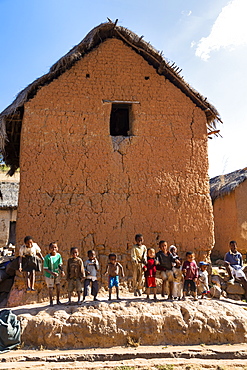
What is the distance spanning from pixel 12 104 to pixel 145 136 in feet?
8.30

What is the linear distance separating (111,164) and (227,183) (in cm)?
638

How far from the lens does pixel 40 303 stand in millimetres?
5332

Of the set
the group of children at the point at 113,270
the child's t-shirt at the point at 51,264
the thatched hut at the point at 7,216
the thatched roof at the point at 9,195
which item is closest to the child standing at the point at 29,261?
the group of children at the point at 113,270

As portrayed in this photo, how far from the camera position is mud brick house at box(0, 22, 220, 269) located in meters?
5.82

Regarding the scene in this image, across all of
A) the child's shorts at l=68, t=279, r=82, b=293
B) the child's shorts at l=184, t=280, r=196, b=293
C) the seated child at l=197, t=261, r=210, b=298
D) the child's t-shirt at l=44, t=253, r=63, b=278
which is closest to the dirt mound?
the child's shorts at l=68, t=279, r=82, b=293

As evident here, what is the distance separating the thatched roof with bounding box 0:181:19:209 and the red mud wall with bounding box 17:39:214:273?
9316 millimetres

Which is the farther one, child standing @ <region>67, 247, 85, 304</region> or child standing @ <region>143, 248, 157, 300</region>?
child standing @ <region>143, 248, 157, 300</region>

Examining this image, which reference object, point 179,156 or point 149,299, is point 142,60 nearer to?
point 179,156

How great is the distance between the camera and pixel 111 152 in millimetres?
6137

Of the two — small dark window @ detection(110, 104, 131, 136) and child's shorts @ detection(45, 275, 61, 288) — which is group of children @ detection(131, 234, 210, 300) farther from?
small dark window @ detection(110, 104, 131, 136)

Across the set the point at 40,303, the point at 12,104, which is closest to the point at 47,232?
the point at 40,303

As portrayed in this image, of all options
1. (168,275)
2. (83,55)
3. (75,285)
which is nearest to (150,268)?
(168,275)

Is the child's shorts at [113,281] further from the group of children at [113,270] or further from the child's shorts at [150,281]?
the child's shorts at [150,281]

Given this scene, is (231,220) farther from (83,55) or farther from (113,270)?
(83,55)
